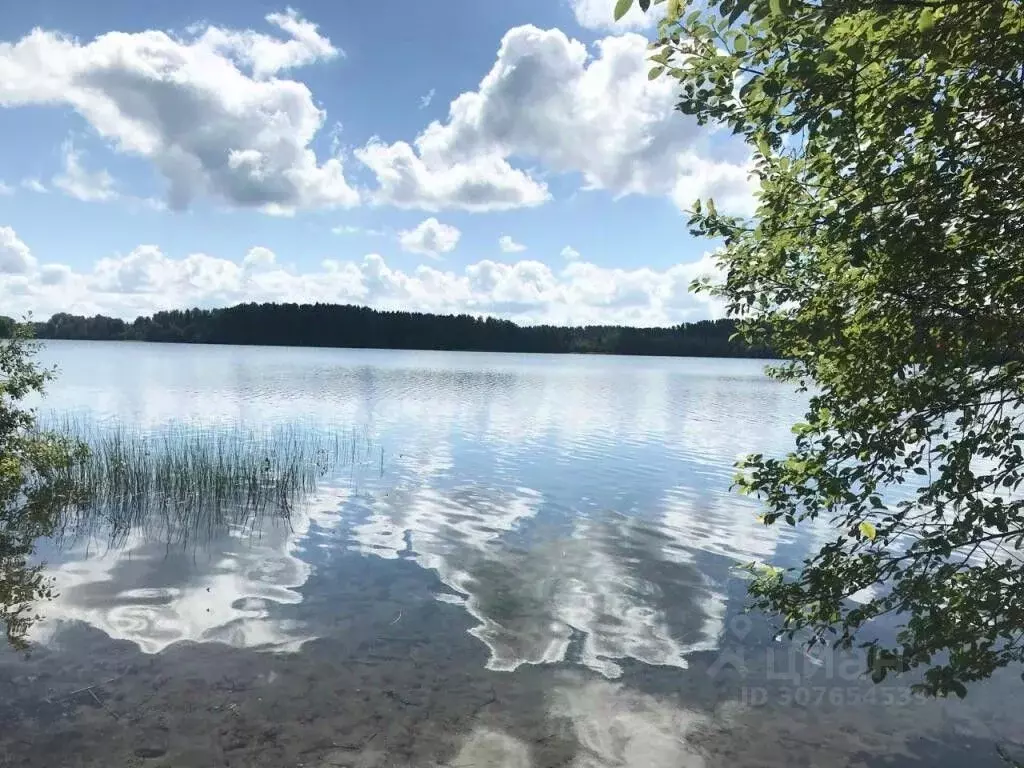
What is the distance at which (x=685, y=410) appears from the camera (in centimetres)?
4916

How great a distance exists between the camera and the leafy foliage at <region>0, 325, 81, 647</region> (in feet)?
44.7

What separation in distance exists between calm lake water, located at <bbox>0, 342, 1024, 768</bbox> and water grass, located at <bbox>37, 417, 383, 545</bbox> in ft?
2.18

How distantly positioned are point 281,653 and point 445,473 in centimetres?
1469

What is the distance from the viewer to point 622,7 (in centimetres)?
393

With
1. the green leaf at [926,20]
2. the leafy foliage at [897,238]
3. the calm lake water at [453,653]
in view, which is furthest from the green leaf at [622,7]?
the calm lake water at [453,653]

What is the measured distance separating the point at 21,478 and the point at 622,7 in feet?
66.9

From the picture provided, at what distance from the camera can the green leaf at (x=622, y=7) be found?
3.92m

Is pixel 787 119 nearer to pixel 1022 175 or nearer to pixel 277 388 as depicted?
pixel 1022 175

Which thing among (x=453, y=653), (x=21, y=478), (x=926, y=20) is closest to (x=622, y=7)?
(x=926, y=20)

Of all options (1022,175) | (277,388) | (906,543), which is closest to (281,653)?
(1022,175)
